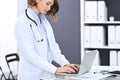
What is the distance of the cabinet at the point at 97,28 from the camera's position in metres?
3.92

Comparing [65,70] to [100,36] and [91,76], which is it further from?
[100,36]

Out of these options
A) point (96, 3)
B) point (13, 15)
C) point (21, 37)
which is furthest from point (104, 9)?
point (21, 37)

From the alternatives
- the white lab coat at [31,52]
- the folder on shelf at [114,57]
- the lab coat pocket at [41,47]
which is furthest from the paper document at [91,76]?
the folder on shelf at [114,57]

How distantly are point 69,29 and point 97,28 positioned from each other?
0.64m

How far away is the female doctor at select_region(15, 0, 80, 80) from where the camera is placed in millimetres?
2146

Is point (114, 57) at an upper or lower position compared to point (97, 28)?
lower

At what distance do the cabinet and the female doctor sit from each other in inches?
61.6

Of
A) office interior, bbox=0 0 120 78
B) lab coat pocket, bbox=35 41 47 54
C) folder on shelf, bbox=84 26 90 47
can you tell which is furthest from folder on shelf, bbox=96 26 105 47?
lab coat pocket, bbox=35 41 47 54

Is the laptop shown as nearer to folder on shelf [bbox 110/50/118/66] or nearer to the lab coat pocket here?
the lab coat pocket

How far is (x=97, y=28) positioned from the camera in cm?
396

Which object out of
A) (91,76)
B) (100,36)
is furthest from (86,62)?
(100,36)

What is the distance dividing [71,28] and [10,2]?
3.92 feet

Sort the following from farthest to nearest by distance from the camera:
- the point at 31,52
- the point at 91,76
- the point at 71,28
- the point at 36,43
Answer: the point at 71,28, the point at 36,43, the point at 31,52, the point at 91,76

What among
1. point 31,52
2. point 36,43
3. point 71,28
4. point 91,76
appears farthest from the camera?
point 71,28
